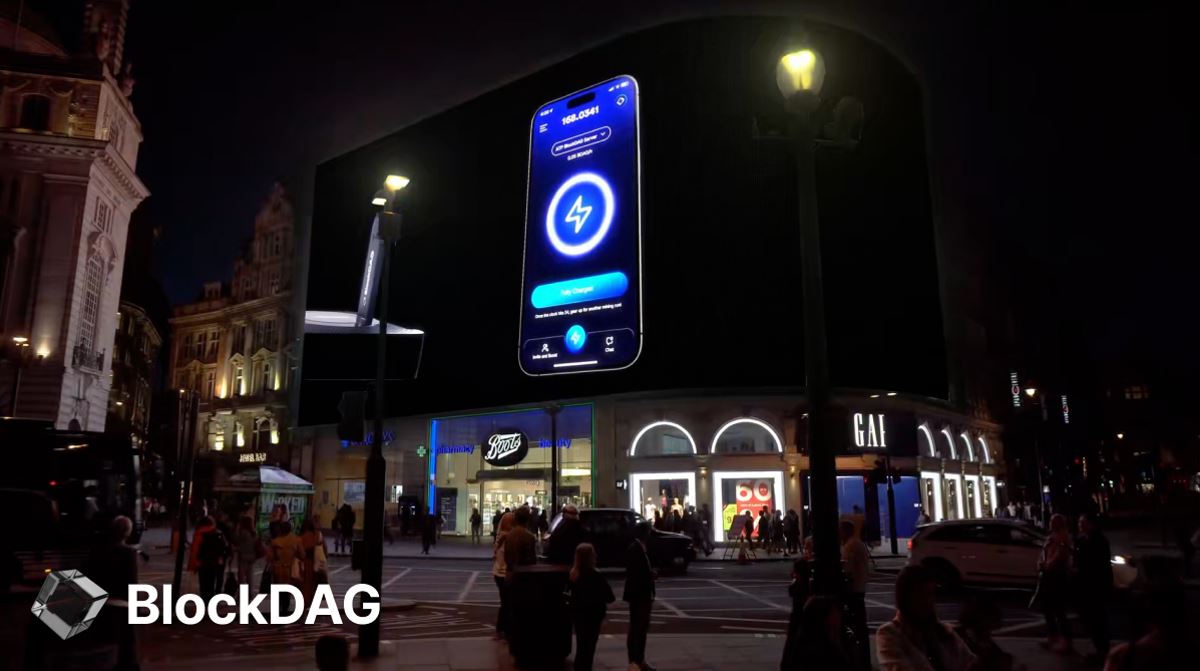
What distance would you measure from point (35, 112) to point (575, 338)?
35000 millimetres

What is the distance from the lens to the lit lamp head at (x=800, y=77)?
7.22 m

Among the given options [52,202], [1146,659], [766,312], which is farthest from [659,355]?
[52,202]

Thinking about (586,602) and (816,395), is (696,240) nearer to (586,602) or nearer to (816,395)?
(586,602)

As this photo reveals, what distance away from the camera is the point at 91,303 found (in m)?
43.8

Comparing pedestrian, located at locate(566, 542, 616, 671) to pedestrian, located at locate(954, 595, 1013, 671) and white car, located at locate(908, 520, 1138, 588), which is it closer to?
pedestrian, located at locate(954, 595, 1013, 671)

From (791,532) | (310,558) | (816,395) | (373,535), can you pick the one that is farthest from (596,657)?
(791,532)

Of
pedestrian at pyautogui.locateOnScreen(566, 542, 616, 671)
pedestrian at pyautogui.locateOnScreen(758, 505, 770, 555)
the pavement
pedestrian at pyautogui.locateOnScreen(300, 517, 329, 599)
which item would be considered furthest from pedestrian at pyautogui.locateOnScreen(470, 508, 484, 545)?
pedestrian at pyautogui.locateOnScreen(566, 542, 616, 671)

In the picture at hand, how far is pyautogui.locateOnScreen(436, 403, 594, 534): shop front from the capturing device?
35.3m

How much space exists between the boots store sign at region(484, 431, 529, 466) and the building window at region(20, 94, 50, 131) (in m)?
31.2

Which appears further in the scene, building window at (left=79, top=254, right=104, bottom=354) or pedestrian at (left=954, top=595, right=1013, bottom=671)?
building window at (left=79, top=254, right=104, bottom=354)

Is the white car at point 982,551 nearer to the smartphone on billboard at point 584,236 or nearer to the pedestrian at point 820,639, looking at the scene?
the pedestrian at point 820,639

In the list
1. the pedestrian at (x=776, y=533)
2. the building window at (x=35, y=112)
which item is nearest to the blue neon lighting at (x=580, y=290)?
the pedestrian at (x=776, y=533)

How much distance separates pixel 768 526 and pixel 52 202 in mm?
40399

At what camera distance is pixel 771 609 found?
49.5 feet
